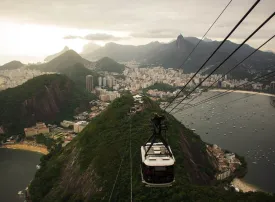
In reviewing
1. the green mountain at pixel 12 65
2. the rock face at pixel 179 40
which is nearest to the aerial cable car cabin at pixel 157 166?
the green mountain at pixel 12 65

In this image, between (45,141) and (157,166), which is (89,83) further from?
(157,166)

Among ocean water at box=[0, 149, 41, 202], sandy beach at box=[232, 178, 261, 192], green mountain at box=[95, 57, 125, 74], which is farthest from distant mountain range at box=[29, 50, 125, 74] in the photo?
sandy beach at box=[232, 178, 261, 192]

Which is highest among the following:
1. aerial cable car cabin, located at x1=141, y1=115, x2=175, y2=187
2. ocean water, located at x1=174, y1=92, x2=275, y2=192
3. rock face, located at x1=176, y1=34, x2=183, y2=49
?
rock face, located at x1=176, y1=34, x2=183, y2=49

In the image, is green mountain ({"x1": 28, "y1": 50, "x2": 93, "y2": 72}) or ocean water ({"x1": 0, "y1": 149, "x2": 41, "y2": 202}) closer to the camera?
ocean water ({"x1": 0, "y1": 149, "x2": 41, "y2": 202})

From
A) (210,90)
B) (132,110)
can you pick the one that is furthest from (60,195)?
(210,90)

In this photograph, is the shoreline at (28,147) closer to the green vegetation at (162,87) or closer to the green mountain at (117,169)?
the green mountain at (117,169)

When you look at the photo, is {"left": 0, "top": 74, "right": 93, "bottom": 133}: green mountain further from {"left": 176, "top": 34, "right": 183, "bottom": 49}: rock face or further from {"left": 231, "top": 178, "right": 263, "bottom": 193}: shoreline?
{"left": 176, "top": 34, "right": 183, "bottom": 49}: rock face

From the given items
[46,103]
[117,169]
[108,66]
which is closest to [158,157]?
[117,169]
